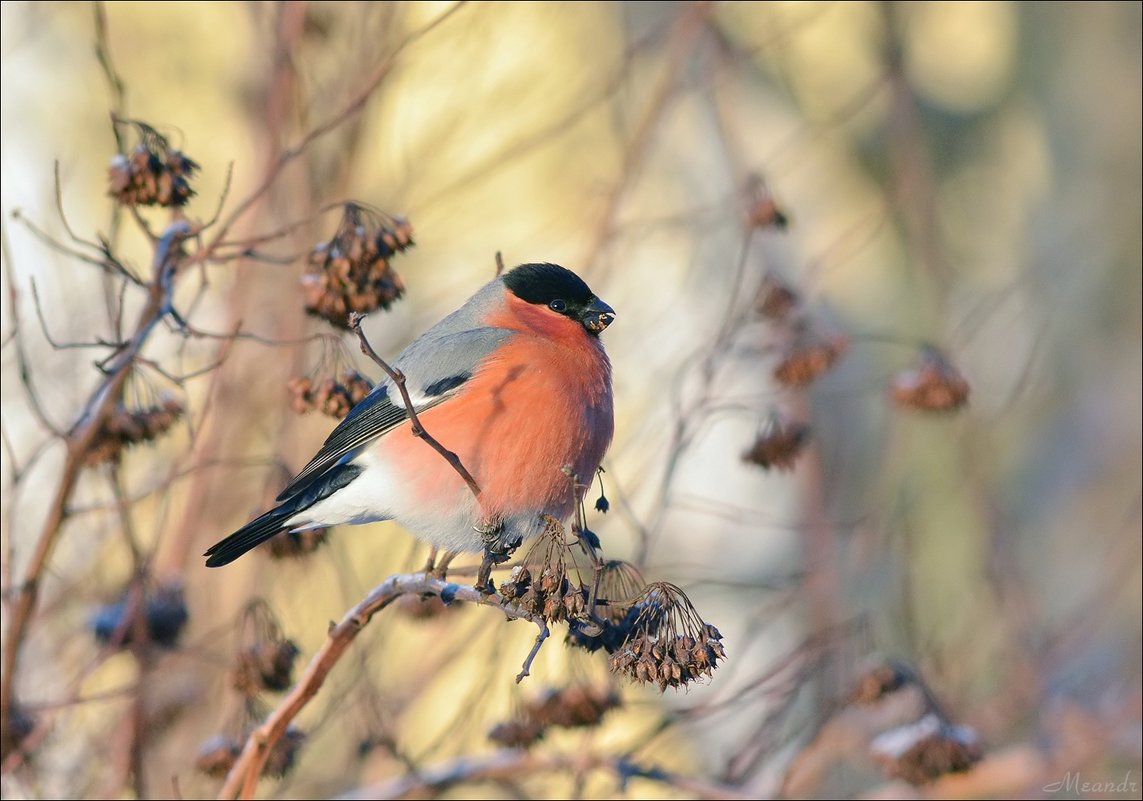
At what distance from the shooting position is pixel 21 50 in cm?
424

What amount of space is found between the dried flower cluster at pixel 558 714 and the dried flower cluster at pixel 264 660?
574mm

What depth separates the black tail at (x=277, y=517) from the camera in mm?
2547

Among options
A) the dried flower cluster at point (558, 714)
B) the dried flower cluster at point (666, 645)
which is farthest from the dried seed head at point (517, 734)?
the dried flower cluster at point (666, 645)

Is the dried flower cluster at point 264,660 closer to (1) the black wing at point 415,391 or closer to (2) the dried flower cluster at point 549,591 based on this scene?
(1) the black wing at point 415,391

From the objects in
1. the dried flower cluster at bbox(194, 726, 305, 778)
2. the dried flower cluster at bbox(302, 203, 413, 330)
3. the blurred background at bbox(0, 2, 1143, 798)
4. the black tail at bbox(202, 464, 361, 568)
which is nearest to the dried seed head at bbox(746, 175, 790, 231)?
the blurred background at bbox(0, 2, 1143, 798)

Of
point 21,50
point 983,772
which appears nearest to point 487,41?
point 21,50

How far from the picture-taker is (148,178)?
2424 mm

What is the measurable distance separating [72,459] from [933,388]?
7.55ft

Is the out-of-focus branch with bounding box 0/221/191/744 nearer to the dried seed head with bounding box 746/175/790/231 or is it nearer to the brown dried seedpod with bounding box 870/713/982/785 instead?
the dried seed head with bounding box 746/175/790/231

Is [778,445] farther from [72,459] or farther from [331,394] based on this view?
[72,459]

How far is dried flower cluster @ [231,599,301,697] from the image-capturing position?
2746 mm

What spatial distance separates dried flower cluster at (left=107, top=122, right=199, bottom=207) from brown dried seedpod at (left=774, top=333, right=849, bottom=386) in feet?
5.83

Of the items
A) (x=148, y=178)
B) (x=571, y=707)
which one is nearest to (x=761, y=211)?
(x=571, y=707)

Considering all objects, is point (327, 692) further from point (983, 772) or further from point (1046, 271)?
point (1046, 271)
